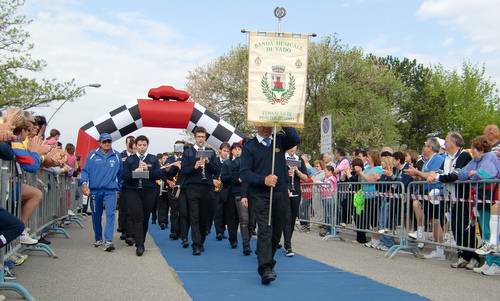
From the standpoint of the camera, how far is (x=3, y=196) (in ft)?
21.3

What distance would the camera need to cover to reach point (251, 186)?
7.90 meters

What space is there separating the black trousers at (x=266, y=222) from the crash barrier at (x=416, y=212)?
9.60 feet

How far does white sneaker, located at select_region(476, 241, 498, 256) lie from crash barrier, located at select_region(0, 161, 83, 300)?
19.3 ft

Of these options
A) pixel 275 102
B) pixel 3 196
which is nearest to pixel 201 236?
pixel 275 102

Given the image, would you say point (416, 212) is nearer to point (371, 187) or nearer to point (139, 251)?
point (371, 187)

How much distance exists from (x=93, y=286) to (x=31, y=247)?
9.90ft

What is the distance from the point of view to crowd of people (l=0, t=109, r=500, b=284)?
7.78 meters

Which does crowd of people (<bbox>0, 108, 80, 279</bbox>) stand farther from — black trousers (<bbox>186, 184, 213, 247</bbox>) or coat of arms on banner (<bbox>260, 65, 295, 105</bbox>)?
coat of arms on banner (<bbox>260, 65, 295, 105</bbox>)

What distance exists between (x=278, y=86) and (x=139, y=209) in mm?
3741

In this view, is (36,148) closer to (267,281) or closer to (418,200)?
(267,281)

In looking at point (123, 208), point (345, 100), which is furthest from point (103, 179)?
point (345, 100)

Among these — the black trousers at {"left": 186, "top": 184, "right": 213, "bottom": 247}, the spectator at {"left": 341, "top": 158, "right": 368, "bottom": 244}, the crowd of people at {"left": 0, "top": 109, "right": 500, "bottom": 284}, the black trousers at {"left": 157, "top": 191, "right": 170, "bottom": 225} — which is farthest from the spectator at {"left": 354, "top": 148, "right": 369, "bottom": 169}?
the black trousers at {"left": 157, "top": 191, "right": 170, "bottom": 225}

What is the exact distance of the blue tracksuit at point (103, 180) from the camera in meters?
10.9

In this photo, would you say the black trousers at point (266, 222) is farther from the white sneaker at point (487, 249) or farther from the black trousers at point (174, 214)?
the black trousers at point (174, 214)
